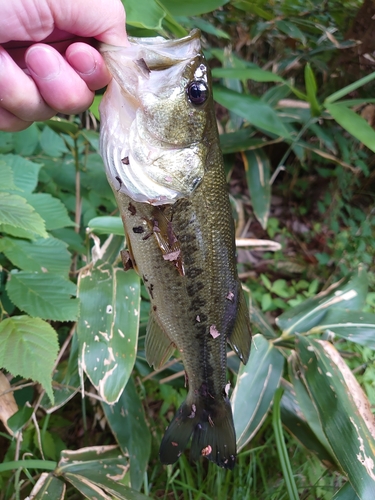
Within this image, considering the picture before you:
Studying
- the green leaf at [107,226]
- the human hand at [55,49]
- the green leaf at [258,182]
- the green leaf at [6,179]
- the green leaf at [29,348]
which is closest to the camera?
the human hand at [55,49]

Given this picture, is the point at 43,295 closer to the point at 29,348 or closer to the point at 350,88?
the point at 29,348

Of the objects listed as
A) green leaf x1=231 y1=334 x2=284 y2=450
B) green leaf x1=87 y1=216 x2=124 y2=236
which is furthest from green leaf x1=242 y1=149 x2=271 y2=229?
green leaf x1=87 y1=216 x2=124 y2=236

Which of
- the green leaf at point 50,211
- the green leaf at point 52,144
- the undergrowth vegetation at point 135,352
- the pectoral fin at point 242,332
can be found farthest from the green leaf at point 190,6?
the pectoral fin at point 242,332

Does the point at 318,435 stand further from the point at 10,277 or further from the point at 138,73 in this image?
the point at 138,73

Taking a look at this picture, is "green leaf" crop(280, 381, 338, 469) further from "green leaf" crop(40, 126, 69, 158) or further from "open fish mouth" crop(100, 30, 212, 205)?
"green leaf" crop(40, 126, 69, 158)

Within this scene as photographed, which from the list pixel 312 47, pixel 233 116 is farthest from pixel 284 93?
pixel 312 47

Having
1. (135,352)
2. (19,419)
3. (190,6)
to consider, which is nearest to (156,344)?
(135,352)

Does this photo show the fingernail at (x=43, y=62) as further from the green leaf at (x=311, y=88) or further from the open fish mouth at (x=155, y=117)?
the green leaf at (x=311, y=88)
